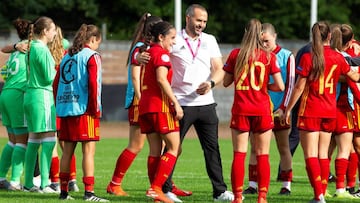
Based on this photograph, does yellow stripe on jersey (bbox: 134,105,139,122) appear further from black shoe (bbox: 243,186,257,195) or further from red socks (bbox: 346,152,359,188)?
red socks (bbox: 346,152,359,188)

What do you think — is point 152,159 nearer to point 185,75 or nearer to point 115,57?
point 185,75

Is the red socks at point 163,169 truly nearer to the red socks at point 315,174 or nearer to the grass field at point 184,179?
the grass field at point 184,179

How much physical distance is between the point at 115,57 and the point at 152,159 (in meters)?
24.3

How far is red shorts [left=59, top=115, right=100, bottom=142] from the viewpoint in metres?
12.1

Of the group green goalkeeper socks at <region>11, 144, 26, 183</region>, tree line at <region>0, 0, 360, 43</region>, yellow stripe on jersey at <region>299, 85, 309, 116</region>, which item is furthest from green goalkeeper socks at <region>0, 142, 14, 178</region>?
tree line at <region>0, 0, 360, 43</region>

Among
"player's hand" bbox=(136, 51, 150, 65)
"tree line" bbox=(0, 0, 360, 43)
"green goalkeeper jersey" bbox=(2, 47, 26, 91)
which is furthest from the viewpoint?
"tree line" bbox=(0, 0, 360, 43)

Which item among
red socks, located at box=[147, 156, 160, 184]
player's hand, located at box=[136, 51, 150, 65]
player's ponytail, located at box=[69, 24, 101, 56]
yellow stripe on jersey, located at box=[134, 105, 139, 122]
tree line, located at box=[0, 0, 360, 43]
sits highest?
player's ponytail, located at box=[69, 24, 101, 56]

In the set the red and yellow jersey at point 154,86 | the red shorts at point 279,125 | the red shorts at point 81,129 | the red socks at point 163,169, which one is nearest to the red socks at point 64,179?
the red shorts at point 81,129

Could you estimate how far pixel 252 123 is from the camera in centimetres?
1152

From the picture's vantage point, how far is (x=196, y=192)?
13.9 metres

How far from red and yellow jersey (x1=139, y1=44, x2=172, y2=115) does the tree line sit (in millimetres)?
31594

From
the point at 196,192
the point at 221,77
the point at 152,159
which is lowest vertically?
the point at 196,192

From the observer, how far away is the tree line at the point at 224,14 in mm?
43875

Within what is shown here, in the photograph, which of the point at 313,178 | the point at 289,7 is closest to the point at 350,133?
the point at 313,178
